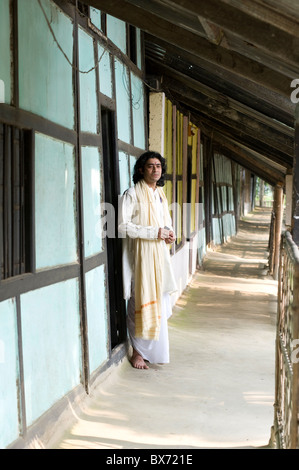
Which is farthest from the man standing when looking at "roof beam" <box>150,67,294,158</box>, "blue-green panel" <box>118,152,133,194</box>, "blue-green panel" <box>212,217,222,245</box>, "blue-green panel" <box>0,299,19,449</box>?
"blue-green panel" <box>212,217,222,245</box>

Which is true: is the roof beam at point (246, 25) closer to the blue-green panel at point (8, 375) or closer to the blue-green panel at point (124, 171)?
the blue-green panel at point (8, 375)

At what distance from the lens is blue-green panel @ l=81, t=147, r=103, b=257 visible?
15.6ft

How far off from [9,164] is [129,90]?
356cm

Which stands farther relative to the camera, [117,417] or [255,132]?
[255,132]

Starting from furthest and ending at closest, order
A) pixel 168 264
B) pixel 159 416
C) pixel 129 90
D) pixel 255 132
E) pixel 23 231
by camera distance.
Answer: pixel 255 132, pixel 129 90, pixel 168 264, pixel 159 416, pixel 23 231

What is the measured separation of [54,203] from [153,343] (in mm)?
2304

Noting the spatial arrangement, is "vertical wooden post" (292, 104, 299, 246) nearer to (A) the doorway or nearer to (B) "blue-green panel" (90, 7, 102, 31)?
(A) the doorway

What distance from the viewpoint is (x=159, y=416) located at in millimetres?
4570

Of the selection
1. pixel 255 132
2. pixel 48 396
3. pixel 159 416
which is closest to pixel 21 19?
pixel 48 396

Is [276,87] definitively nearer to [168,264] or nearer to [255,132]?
[168,264]

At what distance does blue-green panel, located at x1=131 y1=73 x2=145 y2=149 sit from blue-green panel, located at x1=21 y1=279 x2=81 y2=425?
3.03m

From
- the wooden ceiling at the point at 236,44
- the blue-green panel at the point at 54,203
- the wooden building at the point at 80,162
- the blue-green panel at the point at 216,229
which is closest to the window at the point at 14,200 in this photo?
the wooden building at the point at 80,162

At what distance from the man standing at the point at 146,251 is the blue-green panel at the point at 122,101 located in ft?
2.18

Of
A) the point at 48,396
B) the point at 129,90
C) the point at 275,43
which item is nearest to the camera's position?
the point at 275,43
